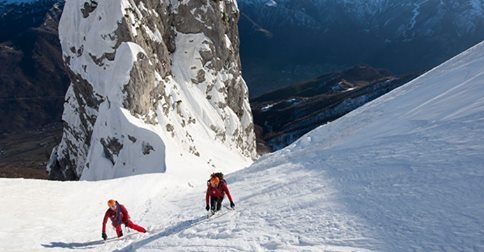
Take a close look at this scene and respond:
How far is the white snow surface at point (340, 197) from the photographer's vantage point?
11.9 metres

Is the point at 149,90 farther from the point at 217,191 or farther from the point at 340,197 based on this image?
the point at 340,197

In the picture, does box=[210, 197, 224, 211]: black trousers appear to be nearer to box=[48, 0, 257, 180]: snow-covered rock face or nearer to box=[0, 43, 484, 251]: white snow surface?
box=[0, 43, 484, 251]: white snow surface

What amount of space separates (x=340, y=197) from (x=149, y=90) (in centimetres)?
4407

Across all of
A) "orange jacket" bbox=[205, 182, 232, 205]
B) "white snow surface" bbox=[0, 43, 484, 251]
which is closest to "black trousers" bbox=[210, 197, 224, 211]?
"orange jacket" bbox=[205, 182, 232, 205]

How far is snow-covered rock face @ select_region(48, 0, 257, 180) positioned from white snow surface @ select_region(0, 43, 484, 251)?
21.8 meters

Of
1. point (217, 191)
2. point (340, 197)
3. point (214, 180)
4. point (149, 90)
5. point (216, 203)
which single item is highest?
point (149, 90)

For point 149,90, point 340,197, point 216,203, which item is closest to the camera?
point 340,197

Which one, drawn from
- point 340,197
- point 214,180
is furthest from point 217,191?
point 340,197

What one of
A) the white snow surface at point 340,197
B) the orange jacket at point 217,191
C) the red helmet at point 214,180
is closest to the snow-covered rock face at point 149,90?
the white snow surface at point 340,197

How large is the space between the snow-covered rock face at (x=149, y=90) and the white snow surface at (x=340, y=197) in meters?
21.8

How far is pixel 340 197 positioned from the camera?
1473 centimetres

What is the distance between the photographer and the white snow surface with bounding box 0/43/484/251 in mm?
11906

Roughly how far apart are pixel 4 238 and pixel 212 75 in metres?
58.4

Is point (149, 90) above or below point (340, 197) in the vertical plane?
above
